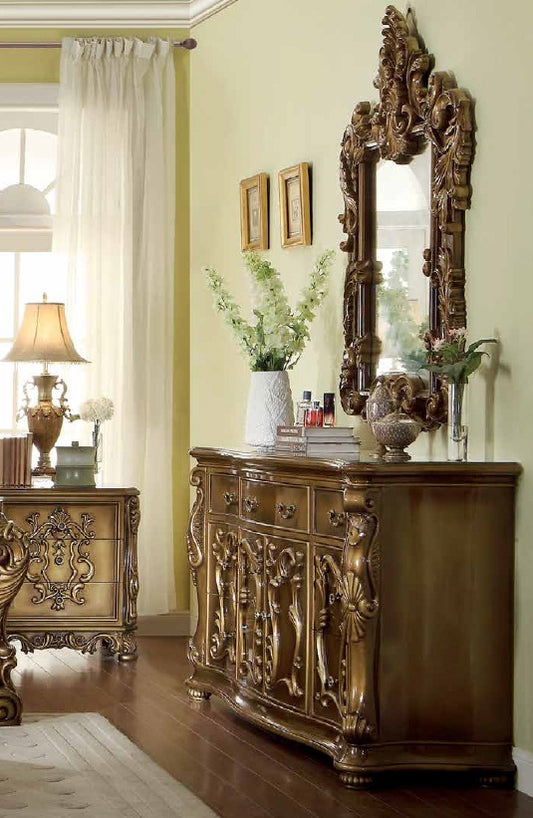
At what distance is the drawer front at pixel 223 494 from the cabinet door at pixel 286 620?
359 mm

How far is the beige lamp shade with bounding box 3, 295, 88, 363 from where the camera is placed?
6082 mm

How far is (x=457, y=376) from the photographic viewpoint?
410cm

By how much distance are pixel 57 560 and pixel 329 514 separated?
202 centimetres

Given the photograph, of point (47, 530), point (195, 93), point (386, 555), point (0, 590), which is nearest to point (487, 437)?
point (386, 555)

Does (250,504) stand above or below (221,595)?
above

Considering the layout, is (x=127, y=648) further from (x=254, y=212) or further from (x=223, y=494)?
(x=254, y=212)

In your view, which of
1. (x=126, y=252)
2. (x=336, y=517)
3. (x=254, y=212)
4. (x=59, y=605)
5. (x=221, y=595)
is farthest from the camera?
(x=126, y=252)

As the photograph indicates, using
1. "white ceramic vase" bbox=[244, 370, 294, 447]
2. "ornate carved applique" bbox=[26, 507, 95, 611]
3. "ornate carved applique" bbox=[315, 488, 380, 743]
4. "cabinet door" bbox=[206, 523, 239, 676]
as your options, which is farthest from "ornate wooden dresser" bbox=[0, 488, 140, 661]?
"ornate carved applique" bbox=[315, 488, 380, 743]

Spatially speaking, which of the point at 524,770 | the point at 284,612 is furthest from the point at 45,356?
the point at 524,770

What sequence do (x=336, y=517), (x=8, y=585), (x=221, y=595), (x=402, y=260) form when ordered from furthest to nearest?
1. (x=221, y=595)
2. (x=402, y=260)
3. (x=8, y=585)
4. (x=336, y=517)

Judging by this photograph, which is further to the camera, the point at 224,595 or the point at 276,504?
the point at 224,595

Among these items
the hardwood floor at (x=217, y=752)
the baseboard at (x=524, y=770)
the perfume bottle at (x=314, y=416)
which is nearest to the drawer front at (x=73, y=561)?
the hardwood floor at (x=217, y=752)

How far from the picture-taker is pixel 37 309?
20.3ft

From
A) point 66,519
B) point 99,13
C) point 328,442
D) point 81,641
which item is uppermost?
point 99,13
